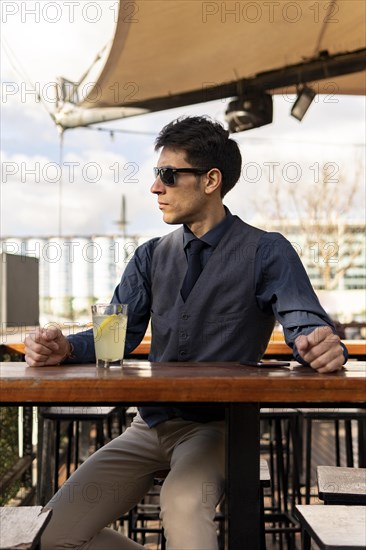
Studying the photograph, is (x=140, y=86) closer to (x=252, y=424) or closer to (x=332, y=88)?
(x=332, y=88)

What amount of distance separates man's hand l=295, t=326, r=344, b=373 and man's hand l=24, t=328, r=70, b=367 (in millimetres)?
585

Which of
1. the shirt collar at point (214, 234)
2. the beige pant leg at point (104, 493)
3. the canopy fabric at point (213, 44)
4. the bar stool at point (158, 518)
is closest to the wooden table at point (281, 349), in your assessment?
the bar stool at point (158, 518)

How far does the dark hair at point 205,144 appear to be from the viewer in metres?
2.09

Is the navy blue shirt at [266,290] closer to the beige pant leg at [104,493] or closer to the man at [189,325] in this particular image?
the man at [189,325]

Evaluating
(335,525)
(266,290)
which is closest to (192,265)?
(266,290)

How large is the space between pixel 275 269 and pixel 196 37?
10.1 ft

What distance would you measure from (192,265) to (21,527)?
947 millimetres

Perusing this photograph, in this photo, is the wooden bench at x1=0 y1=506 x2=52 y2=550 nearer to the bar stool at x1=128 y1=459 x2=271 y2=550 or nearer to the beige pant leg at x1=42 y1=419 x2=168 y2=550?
the beige pant leg at x1=42 y1=419 x2=168 y2=550

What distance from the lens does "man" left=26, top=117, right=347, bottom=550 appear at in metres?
1.69

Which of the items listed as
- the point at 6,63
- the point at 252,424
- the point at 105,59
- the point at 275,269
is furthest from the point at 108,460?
the point at 6,63

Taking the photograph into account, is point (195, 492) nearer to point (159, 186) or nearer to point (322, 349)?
point (322, 349)

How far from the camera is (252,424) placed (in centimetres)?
157

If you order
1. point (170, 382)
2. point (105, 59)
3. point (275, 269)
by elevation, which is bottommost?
point (170, 382)

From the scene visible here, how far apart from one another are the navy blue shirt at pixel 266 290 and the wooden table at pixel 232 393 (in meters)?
0.28
